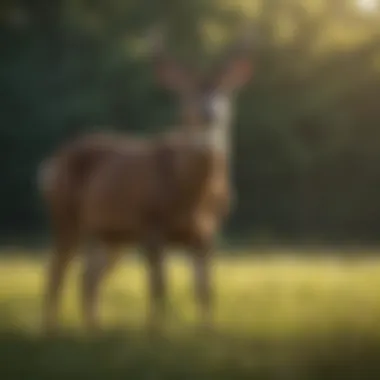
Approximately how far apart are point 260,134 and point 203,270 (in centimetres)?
28

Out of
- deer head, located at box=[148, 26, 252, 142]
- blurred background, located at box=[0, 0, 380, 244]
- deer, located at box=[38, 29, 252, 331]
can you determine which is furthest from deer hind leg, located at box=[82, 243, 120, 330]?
deer head, located at box=[148, 26, 252, 142]

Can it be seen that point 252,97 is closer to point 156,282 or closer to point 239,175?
point 239,175

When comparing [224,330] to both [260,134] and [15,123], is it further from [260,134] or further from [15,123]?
[15,123]

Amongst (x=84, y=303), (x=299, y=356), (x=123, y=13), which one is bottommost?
(x=299, y=356)

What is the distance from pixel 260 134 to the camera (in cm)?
189

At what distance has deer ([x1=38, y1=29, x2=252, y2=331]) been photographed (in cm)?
183

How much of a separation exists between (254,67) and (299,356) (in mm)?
535

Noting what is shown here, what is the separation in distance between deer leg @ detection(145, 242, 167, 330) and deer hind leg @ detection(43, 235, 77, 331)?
14 cm

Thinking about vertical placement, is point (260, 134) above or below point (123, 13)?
below

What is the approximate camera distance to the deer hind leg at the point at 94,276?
5.97 feet

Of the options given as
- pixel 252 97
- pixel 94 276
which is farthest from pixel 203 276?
pixel 252 97

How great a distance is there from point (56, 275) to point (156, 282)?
18 cm

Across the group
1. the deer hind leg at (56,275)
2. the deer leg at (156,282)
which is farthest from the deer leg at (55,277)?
the deer leg at (156,282)

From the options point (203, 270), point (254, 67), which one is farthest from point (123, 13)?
point (203, 270)
